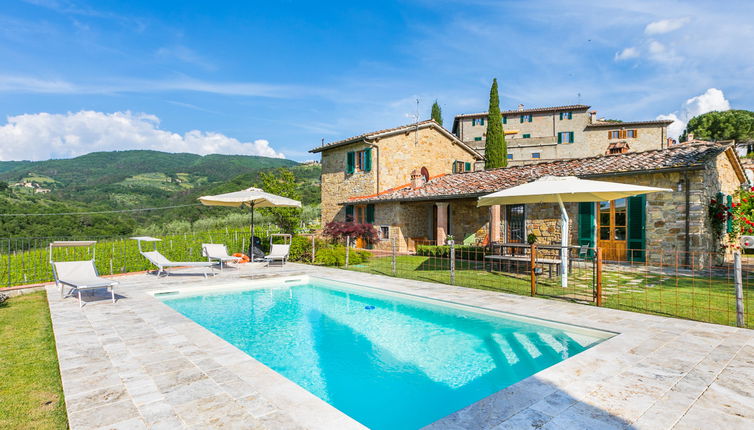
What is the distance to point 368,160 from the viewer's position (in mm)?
19984

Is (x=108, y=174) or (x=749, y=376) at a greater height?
(x=108, y=174)

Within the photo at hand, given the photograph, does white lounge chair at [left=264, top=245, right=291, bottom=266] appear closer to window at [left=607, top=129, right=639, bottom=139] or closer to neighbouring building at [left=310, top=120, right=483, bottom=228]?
neighbouring building at [left=310, top=120, right=483, bottom=228]

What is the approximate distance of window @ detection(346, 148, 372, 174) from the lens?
20.0 metres

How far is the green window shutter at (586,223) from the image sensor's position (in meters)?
12.2

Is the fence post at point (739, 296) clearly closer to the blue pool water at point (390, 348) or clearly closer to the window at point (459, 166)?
the blue pool water at point (390, 348)

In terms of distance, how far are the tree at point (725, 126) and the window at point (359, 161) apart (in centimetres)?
4347

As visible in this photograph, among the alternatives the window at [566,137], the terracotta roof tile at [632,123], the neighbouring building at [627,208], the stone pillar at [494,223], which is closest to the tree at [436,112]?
the window at [566,137]

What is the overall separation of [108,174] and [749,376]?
71.2 meters

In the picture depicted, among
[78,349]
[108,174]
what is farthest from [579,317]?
[108,174]

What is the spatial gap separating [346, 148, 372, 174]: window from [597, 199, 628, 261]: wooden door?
11169mm

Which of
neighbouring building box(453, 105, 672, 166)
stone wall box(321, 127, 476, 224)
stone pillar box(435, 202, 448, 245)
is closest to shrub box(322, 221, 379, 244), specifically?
stone pillar box(435, 202, 448, 245)

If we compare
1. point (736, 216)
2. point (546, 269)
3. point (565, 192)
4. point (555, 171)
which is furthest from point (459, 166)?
point (565, 192)

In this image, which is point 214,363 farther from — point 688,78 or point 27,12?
point 688,78

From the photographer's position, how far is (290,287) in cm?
973
